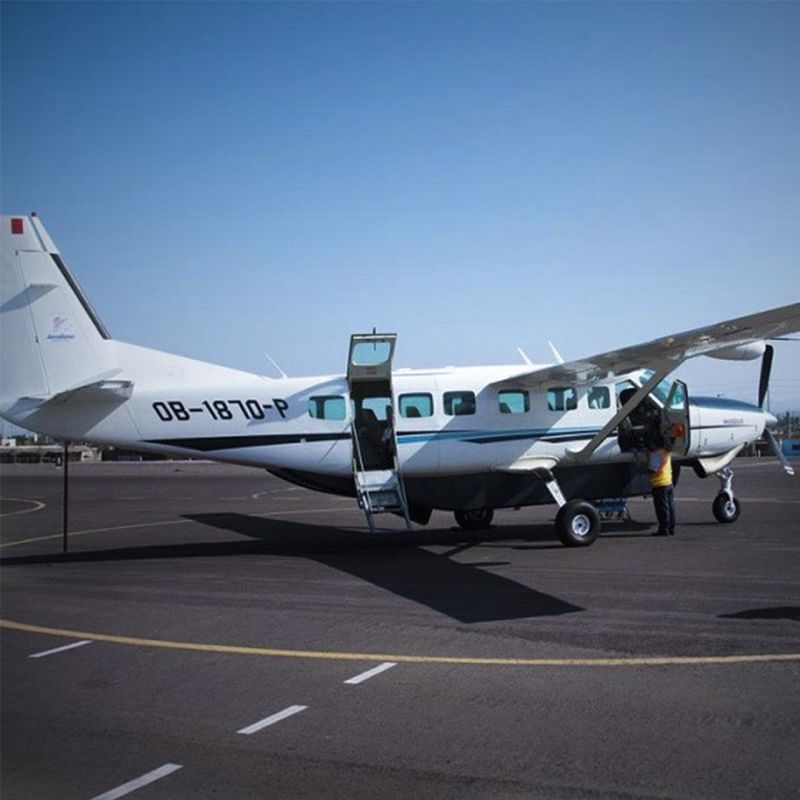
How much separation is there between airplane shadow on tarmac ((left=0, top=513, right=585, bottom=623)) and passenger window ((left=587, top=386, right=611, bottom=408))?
2.90 m

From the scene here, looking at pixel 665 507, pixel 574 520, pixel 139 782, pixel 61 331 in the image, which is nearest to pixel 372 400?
pixel 574 520

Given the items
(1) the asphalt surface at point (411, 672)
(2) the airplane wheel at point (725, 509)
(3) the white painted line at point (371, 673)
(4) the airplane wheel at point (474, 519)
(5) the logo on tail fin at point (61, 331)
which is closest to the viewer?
(1) the asphalt surface at point (411, 672)

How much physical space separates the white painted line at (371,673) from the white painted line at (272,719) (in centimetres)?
76

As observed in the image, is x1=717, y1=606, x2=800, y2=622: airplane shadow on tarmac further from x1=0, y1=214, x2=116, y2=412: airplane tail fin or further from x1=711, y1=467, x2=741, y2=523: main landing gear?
x1=0, y1=214, x2=116, y2=412: airplane tail fin

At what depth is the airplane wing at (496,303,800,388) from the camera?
12883mm

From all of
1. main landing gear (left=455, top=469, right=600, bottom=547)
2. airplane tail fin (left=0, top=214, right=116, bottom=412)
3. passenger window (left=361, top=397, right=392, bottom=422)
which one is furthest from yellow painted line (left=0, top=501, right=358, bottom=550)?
main landing gear (left=455, top=469, right=600, bottom=547)

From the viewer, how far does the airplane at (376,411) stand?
1485cm

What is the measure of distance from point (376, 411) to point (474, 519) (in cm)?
377

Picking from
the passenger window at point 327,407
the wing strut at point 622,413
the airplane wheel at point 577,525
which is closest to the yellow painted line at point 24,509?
the passenger window at point 327,407

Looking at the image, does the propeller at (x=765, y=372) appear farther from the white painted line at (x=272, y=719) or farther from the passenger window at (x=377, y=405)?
the white painted line at (x=272, y=719)

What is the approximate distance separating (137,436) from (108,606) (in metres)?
4.56

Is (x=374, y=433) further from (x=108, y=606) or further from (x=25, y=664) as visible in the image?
(x=25, y=664)

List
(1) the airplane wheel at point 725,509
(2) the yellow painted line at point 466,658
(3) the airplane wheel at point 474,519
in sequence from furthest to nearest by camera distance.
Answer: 1. (3) the airplane wheel at point 474,519
2. (1) the airplane wheel at point 725,509
3. (2) the yellow painted line at point 466,658

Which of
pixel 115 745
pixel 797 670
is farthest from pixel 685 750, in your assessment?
pixel 115 745
